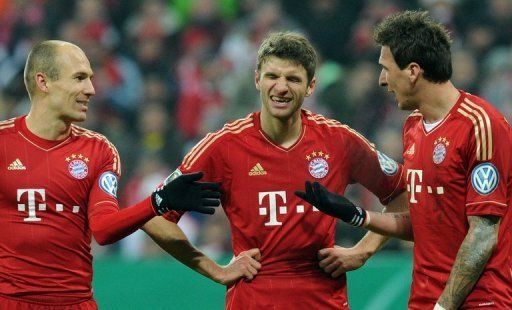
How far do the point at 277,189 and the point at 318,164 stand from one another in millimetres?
251

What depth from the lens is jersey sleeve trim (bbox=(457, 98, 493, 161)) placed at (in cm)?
517

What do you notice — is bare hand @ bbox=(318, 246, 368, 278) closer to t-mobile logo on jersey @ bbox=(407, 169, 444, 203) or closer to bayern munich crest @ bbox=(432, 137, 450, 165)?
t-mobile logo on jersey @ bbox=(407, 169, 444, 203)

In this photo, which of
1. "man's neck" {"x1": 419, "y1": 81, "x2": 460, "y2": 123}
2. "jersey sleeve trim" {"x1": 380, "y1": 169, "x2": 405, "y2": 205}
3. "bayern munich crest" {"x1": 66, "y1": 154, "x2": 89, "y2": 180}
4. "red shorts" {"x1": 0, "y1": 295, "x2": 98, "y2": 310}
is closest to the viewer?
"man's neck" {"x1": 419, "y1": 81, "x2": 460, "y2": 123}

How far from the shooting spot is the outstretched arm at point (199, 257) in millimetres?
5789

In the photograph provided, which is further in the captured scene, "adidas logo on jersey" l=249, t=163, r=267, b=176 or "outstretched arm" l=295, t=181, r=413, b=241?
"adidas logo on jersey" l=249, t=163, r=267, b=176

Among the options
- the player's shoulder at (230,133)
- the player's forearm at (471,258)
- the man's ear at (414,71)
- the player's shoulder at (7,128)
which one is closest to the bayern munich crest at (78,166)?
the player's shoulder at (7,128)

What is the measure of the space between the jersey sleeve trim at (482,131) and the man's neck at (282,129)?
979 millimetres

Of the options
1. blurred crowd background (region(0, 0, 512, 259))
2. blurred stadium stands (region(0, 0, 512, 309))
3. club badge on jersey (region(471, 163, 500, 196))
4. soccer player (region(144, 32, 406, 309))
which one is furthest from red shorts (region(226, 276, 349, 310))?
blurred crowd background (region(0, 0, 512, 259))

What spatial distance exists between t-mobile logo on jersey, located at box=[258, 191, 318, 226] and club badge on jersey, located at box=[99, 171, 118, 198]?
745mm

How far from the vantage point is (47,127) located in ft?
19.6

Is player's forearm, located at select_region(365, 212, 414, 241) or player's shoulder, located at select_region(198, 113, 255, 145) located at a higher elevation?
player's shoulder, located at select_region(198, 113, 255, 145)

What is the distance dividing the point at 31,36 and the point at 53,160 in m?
6.71

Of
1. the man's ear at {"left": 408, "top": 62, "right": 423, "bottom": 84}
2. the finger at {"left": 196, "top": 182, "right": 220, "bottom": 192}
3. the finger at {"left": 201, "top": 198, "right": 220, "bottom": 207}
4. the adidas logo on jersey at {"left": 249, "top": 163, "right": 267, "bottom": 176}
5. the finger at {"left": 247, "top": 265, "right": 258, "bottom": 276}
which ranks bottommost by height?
the finger at {"left": 247, "top": 265, "right": 258, "bottom": 276}

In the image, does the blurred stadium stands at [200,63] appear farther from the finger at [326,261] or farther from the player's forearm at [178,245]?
the finger at [326,261]
